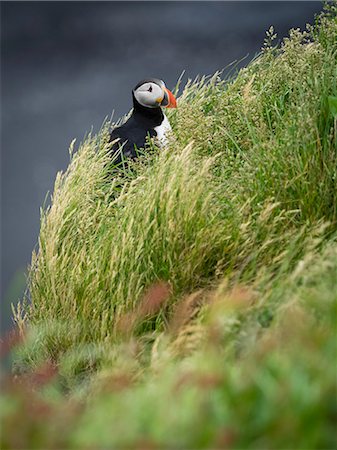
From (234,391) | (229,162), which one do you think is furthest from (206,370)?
(229,162)

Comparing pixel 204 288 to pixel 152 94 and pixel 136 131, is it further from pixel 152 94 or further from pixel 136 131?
pixel 152 94

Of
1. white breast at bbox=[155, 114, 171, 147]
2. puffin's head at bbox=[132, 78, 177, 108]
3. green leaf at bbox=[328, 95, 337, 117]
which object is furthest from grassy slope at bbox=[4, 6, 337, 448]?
puffin's head at bbox=[132, 78, 177, 108]

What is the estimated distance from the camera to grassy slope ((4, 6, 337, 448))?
252 centimetres

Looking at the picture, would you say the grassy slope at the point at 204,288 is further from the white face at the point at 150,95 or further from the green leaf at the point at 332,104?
the white face at the point at 150,95

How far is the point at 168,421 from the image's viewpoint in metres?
2.40

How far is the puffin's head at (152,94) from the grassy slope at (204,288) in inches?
19.3

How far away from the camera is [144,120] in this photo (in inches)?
289

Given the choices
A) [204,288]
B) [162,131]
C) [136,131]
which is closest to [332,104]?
[204,288]

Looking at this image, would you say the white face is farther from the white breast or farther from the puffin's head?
the white breast

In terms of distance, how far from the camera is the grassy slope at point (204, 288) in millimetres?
2516

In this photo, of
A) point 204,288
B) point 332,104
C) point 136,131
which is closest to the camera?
point 204,288

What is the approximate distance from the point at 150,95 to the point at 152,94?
19mm

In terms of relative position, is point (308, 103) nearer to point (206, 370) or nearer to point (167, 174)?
point (167, 174)

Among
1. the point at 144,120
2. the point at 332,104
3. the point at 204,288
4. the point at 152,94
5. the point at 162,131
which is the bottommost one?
the point at 204,288
